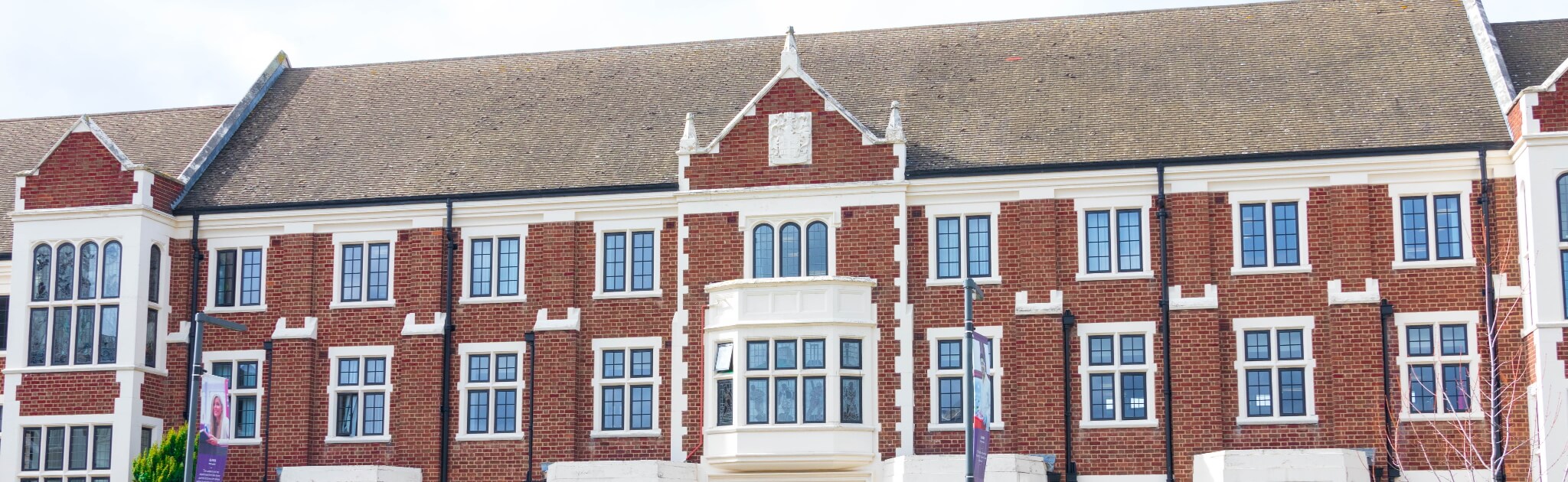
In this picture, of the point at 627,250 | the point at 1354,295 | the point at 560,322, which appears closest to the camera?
the point at 1354,295

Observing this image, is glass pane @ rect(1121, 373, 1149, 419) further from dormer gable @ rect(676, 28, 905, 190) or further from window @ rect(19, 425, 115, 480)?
window @ rect(19, 425, 115, 480)

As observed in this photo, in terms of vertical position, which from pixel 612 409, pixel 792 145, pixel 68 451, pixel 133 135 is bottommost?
pixel 68 451

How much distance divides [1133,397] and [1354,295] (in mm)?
4481

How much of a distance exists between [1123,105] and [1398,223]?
6219 mm

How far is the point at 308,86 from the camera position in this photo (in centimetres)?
4828

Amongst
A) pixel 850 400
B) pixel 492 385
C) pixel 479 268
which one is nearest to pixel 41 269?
pixel 479 268

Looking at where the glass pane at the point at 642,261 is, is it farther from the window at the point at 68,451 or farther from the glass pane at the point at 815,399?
the window at the point at 68,451

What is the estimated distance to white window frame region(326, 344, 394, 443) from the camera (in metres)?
41.1

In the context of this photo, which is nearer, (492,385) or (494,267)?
(492,385)

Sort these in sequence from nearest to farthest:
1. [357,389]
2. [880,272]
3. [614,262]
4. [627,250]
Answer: [880,272] < [627,250] < [614,262] < [357,389]

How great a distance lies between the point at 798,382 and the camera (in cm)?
3838

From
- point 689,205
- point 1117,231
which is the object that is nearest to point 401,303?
point 689,205

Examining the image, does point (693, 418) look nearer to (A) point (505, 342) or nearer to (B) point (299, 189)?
(A) point (505, 342)

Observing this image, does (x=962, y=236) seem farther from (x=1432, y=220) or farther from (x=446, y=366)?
(x=446, y=366)
